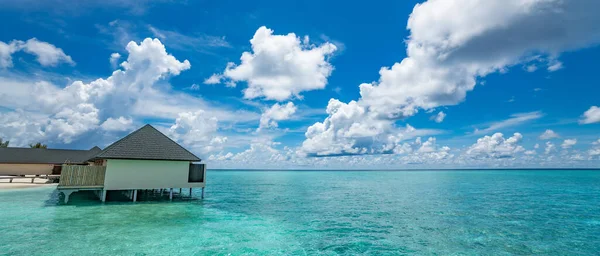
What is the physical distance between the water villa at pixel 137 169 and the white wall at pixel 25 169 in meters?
30.7

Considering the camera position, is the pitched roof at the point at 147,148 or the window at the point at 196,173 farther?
the window at the point at 196,173

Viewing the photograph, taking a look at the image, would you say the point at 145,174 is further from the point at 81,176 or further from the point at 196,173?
the point at 81,176

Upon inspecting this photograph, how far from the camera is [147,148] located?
22.2 meters

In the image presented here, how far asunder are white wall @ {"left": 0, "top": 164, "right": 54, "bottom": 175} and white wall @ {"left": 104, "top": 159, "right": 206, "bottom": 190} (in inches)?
1337

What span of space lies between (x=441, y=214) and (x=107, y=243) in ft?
66.9

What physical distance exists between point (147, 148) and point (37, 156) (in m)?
35.5

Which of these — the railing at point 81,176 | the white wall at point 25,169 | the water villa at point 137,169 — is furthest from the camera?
the white wall at point 25,169

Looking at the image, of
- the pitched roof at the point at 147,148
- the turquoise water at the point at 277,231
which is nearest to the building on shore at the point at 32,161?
the pitched roof at the point at 147,148

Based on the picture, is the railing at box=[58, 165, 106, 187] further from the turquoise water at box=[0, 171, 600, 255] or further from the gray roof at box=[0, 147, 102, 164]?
the gray roof at box=[0, 147, 102, 164]

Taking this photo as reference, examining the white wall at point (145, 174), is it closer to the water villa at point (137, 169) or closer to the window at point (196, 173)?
the water villa at point (137, 169)

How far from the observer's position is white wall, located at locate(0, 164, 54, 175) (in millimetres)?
41206

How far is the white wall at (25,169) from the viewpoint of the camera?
41.2m

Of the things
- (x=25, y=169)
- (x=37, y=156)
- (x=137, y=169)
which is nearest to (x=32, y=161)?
(x=37, y=156)

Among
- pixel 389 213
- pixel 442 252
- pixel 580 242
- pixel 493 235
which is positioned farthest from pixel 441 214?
pixel 442 252
